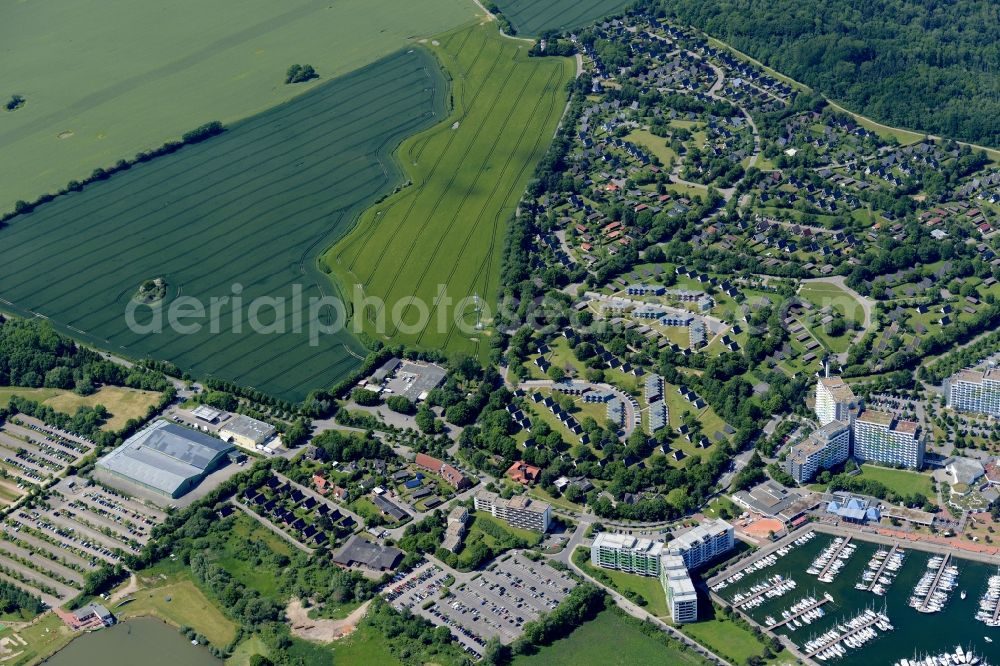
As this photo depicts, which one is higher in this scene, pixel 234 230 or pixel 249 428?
pixel 234 230

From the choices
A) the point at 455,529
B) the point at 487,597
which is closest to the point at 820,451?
the point at 455,529

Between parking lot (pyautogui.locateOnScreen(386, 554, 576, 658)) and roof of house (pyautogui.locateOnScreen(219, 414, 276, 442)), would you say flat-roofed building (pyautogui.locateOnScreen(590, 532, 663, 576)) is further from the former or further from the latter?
roof of house (pyautogui.locateOnScreen(219, 414, 276, 442))

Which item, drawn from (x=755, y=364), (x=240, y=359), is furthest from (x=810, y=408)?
(x=240, y=359)

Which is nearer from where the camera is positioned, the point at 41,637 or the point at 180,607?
the point at 41,637

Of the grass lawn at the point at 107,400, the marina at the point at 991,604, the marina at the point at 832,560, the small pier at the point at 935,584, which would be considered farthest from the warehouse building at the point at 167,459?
the marina at the point at 991,604

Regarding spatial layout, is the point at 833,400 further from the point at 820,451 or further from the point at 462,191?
the point at 462,191

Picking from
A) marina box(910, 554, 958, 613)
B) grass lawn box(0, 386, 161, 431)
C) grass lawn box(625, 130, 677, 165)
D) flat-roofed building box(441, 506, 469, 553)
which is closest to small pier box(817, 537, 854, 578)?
marina box(910, 554, 958, 613)

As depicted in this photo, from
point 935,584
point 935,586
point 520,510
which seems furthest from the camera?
point 520,510

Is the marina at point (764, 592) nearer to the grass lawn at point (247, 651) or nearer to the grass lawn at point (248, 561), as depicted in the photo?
the grass lawn at point (248, 561)
